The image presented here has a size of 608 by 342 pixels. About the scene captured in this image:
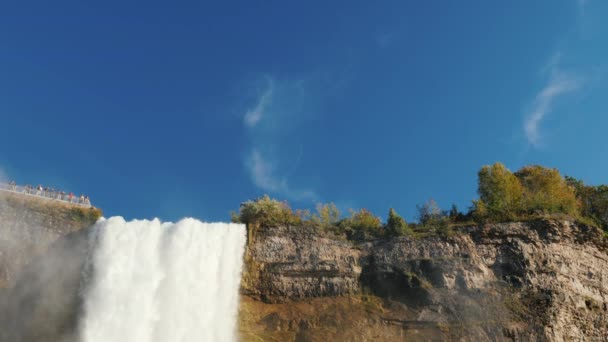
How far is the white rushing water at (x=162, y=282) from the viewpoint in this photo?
2283 cm

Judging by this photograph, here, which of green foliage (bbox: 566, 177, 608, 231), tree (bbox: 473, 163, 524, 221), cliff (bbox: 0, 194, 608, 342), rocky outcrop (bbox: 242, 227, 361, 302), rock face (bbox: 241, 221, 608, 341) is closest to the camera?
Result: cliff (bbox: 0, 194, 608, 342)

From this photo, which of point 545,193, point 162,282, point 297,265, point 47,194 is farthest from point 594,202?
point 47,194

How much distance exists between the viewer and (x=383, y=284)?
89.0ft

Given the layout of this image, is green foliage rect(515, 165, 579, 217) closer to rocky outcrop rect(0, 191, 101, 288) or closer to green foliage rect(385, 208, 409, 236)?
green foliage rect(385, 208, 409, 236)

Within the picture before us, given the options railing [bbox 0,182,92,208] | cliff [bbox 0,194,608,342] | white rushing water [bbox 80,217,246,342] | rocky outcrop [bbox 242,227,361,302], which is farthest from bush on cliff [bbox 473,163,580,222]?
railing [bbox 0,182,92,208]

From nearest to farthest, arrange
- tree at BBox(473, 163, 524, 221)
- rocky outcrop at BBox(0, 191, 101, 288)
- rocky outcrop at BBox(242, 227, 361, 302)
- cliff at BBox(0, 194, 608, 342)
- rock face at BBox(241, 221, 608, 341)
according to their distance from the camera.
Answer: cliff at BBox(0, 194, 608, 342) → rocky outcrop at BBox(0, 191, 101, 288) → rock face at BBox(241, 221, 608, 341) → rocky outcrop at BBox(242, 227, 361, 302) → tree at BBox(473, 163, 524, 221)

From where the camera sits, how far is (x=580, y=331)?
25.8 metres

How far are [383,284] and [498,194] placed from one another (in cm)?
1223

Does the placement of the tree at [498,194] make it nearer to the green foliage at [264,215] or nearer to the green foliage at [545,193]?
the green foliage at [545,193]

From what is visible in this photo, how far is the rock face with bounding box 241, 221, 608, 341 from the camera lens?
1000 inches

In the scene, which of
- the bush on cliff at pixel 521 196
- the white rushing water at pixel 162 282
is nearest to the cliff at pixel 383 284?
the white rushing water at pixel 162 282

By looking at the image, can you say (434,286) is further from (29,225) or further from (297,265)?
(29,225)

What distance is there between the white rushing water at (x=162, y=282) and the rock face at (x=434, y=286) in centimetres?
148

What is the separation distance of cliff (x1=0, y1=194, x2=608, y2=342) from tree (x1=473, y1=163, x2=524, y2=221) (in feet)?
5.77
